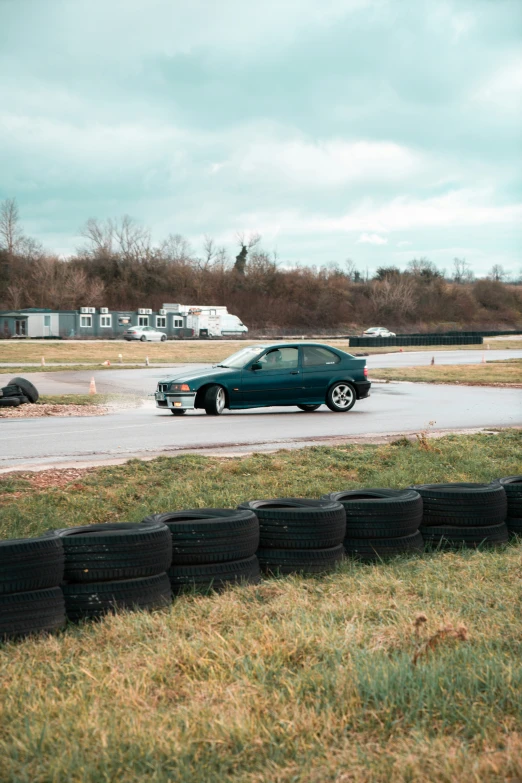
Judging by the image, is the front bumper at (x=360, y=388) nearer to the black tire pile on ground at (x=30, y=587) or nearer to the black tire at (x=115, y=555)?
the black tire at (x=115, y=555)

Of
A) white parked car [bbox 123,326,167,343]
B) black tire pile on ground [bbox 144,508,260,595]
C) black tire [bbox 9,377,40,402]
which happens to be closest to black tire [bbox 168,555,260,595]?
black tire pile on ground [bbox 144,508,260,595]

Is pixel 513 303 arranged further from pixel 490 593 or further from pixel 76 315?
pixel 490 593

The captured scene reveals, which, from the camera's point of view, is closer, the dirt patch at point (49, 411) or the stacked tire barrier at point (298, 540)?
the stacked tire barrier at point (298, 540)

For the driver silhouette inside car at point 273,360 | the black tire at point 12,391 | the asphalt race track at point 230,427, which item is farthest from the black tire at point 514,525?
the black tire at point 12,391

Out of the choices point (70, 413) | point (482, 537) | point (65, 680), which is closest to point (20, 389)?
point (70, 413)

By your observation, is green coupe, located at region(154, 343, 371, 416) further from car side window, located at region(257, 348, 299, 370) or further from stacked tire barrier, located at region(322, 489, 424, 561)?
stacked tire barrier, located at region(322, 489, 424, 561)

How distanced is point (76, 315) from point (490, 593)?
85.7m

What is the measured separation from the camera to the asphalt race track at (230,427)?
11.9 meters

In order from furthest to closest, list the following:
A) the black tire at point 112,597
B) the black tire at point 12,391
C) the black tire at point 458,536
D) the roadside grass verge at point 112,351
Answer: the roadside grass verge at point 112,351, the black tire at point 12,391, the black tire at point 458,536, the black tire at point 112,597

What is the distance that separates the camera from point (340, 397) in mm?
18312

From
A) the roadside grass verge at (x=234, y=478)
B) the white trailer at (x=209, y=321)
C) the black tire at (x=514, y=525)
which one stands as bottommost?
the black tire at (x=514, y=525)

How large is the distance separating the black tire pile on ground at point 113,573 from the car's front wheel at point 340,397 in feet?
43.6

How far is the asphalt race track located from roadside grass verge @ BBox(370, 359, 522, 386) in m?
5.86

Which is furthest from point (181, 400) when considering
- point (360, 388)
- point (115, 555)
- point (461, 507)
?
point (115, 555)
